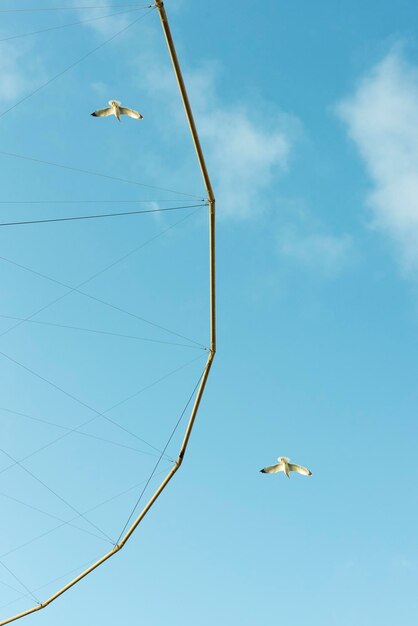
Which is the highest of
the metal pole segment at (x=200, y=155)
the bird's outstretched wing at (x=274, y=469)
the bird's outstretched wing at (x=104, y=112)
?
the bird's outstretched wing at (x=104, y=112)

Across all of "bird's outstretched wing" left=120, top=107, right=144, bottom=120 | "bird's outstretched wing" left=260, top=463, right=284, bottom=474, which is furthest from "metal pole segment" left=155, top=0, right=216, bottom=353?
"bird's outstretched wing" left=260, top=463, right=284, bottom=474

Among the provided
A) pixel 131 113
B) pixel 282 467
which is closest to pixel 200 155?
pixel 131 113

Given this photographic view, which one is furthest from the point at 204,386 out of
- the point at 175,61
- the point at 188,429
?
the point at 175,61

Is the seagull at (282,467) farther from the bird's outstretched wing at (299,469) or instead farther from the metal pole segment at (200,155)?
the metal pole segment at (200,155)

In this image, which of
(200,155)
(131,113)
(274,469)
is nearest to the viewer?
(200,155)

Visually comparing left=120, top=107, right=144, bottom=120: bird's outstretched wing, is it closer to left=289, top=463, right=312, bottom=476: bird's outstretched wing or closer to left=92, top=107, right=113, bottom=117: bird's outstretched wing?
left=92, top=107, right=113, bottom=117: bird's outstretched wing

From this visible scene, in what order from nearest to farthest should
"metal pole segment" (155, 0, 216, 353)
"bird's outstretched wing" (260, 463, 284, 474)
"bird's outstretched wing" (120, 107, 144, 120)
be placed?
"metal pole segment" (155, 0, 216, 353)
"bird's outstretched wing" (120, 107, 144, 120)
"bird's outstretched wing" (260, 463, 284, 474)

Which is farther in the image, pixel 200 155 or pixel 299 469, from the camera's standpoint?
pixel 299 469

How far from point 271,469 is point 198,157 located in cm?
896

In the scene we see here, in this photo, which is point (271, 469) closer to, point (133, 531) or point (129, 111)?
point (133, 531)

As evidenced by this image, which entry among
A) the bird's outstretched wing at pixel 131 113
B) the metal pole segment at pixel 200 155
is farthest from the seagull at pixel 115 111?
the metal pole segment at pixel 200 155

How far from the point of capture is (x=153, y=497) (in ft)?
67.8

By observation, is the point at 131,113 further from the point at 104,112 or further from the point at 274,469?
the point at 274,469

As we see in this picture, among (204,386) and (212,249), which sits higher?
(212,249)
